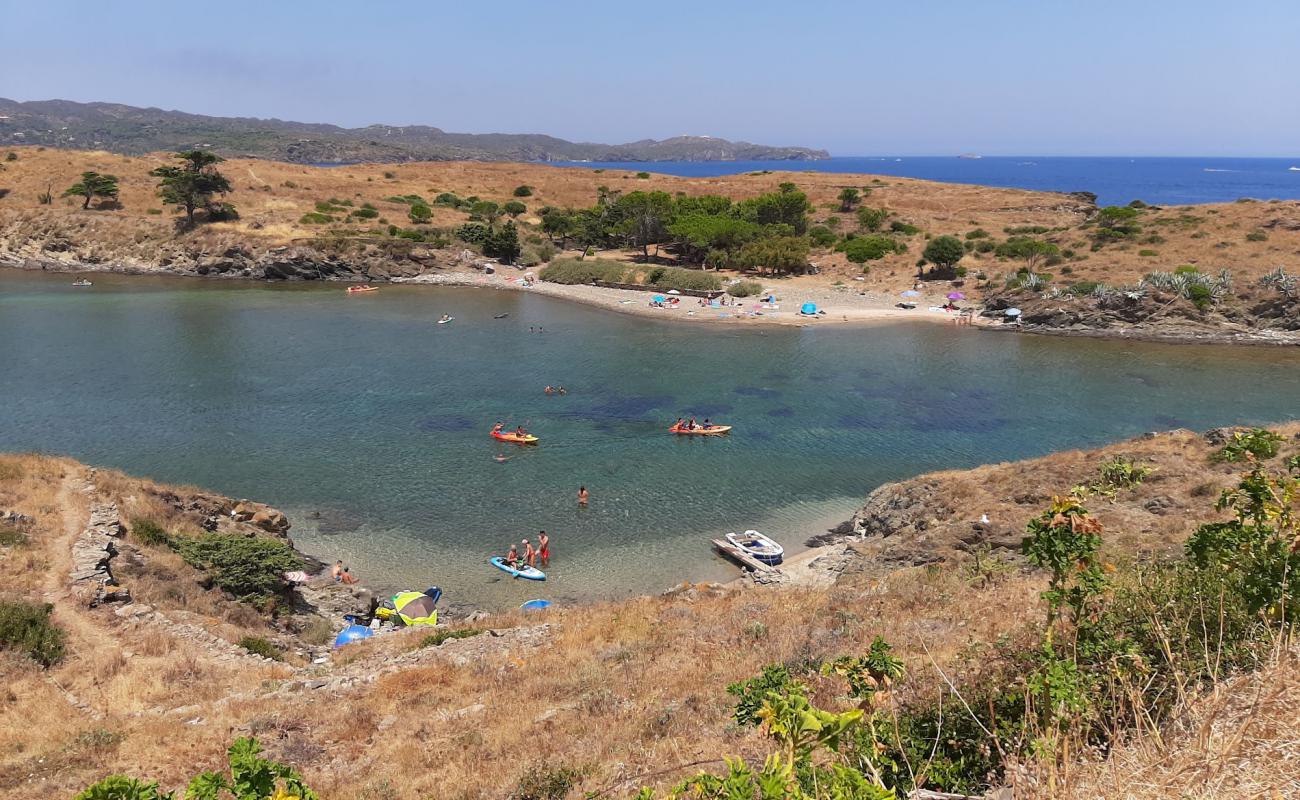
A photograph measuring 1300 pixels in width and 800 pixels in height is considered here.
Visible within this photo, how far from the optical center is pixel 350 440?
33.6m

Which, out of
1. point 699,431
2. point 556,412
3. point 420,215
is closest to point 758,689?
point 699,431

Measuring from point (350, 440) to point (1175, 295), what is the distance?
6159cm

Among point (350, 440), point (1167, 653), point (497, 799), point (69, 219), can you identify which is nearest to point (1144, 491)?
point (1167, 653)

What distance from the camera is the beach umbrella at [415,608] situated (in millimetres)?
19672

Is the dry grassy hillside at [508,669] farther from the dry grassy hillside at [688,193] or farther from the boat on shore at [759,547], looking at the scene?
the dry grassy hillside at [688,193]

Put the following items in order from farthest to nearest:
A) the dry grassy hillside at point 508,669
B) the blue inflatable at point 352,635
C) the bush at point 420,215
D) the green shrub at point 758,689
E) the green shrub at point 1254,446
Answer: the bush at point 420,215 < the blue inflatable at point 352,635 < the dry grassy hillside at point 508,669 < the green shrub at point 1254,446 < the green shrub at point 758,689

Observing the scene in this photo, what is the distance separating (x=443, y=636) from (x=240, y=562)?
7858 mm

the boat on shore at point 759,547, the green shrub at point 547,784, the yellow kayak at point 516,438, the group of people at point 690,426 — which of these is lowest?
the boat on shore at point 759,547

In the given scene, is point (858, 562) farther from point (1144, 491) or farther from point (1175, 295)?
point (1175, 295)

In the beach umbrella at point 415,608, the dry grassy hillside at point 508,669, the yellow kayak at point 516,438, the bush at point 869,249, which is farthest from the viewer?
the bush at point 869,249

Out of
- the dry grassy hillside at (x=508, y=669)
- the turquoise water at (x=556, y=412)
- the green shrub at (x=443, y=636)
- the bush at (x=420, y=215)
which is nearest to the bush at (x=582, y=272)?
the turquoise water at (x=556, y=412)

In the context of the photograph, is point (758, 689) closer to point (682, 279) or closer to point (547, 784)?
point (547, 784)

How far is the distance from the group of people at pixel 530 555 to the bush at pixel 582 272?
5096cm

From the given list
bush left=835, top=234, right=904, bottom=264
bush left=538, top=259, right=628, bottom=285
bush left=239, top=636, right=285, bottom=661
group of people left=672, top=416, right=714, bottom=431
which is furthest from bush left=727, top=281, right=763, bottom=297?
bush left=239, top=636, right=285, bottom=661
